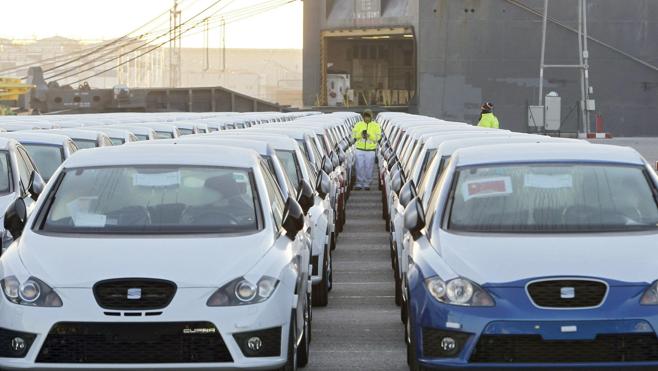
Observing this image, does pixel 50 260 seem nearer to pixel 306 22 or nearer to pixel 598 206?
pixel 598 206

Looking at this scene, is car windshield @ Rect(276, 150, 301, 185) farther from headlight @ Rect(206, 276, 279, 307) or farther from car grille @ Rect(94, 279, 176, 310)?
car grille @ Rect(94, 279, 176, 310)

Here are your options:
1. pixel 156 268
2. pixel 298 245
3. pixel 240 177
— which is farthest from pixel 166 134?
pixel 156 268

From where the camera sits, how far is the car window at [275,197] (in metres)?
9.08

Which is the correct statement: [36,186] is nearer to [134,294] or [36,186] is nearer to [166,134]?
[134,294]

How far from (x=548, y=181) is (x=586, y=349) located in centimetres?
175

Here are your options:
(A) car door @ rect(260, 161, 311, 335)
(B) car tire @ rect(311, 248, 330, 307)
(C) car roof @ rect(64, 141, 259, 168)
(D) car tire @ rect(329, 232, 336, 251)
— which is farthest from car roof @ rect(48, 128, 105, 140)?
(C) car roof @ rect(64, 141, 259, 168)

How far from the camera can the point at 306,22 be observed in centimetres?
8600

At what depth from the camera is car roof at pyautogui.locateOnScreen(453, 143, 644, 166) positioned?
9312 mm

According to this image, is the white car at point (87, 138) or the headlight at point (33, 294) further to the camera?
the white car at point (87, 138)

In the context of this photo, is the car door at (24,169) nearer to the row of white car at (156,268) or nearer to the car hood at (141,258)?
the row of white car at (156,268)

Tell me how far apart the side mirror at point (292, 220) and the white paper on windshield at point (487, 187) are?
3.61ft

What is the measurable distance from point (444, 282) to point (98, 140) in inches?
465

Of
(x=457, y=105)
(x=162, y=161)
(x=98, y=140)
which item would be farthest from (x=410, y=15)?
(x=162, y=161)

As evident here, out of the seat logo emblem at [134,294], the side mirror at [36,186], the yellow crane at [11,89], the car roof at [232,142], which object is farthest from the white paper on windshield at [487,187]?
the yellow crane at [11,89]
